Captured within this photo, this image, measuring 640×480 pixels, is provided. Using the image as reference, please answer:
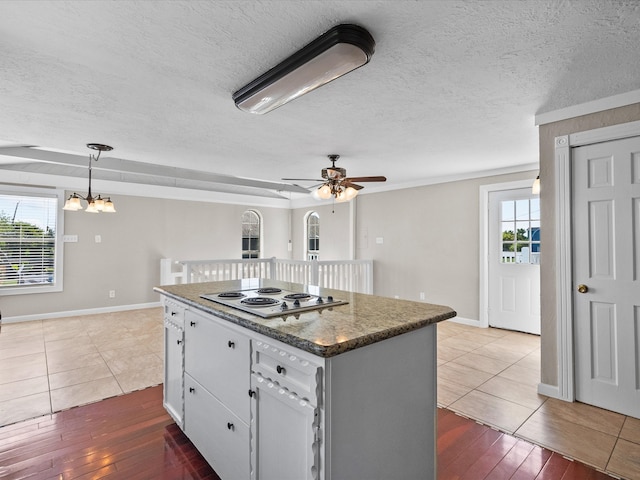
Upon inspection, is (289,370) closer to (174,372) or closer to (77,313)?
(174,372)

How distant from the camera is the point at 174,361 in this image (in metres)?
2.28

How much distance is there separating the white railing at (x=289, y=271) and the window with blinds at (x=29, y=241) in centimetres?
182

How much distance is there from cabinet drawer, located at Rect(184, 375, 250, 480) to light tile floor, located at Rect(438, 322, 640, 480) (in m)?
1.76

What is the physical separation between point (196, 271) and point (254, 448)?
376 centimetres

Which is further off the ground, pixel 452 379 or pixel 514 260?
pixel 514 260

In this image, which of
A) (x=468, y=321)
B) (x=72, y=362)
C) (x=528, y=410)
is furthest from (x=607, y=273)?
(x=72, y=362)

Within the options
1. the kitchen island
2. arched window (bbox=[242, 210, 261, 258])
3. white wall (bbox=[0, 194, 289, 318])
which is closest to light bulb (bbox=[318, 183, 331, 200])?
the kitchen island

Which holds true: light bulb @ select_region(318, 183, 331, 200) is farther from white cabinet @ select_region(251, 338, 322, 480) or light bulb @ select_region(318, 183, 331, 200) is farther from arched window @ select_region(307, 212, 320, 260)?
arched window @ select_region(307, 212, 320, 260)

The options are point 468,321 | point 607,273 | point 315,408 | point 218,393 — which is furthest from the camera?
point 468,321

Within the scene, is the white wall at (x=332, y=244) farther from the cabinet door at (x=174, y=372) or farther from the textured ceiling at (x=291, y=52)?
the cabinet door at (x=174, y=372)

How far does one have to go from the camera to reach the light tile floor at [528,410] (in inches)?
81.3

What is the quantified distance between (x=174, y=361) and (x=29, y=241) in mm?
4768

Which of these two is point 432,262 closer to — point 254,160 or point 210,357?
point 254,160

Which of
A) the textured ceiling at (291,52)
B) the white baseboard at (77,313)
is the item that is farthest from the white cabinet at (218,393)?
the white baseboard at (77,313)
